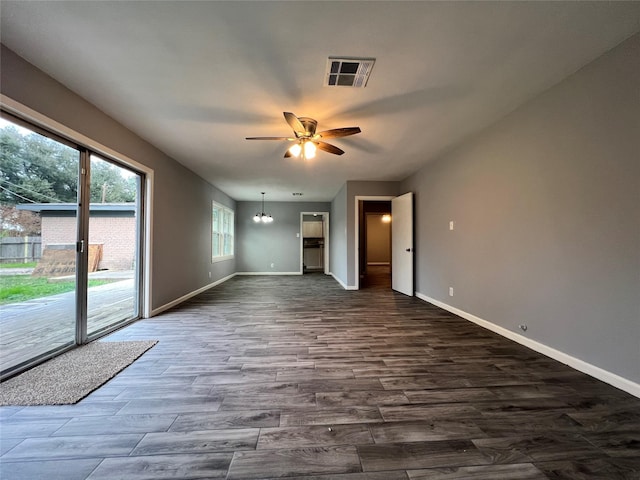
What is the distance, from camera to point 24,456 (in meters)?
1.27

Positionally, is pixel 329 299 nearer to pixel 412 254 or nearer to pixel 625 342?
pixel 412 254

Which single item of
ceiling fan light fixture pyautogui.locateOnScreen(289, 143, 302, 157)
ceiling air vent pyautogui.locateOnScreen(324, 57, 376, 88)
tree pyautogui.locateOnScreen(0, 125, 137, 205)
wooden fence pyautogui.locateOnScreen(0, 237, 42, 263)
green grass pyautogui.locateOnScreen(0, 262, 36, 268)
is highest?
ceiling air vent pyautogui.locateOnScreen(324, 57, 376, 88)

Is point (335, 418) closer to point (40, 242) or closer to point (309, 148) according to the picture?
point (309, 148)

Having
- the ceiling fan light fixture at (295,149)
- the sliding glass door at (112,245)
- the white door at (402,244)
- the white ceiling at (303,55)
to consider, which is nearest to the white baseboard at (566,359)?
the white door at (402,244)

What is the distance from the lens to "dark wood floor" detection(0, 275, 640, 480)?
4.00 feet

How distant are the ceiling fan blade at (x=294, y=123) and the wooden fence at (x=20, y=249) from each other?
2.36 m

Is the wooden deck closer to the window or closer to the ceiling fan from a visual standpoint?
the ceiling fan

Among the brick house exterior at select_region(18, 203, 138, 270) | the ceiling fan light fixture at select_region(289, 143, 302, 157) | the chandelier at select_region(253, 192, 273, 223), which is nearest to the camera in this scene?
the brick house exterior at select_region(18, 203, 138, 270)

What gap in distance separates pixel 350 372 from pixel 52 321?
2.81m

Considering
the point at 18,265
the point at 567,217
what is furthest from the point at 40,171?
the point at 567,217

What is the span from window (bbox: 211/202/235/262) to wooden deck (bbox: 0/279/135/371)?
342 centimetres

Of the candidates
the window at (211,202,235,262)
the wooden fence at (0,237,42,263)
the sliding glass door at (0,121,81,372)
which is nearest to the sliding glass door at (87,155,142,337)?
the sliding glass door at (0,121,81,372)

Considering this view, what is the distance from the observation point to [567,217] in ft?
7.34

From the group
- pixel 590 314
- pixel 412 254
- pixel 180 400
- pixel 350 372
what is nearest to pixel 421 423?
pixel 350 372
